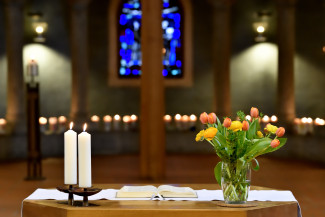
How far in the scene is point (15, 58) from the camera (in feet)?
45.5

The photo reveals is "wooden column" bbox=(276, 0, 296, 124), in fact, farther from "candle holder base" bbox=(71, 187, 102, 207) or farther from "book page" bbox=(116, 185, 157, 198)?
"candle holder base" bbox=(71, 187, 102, 207)

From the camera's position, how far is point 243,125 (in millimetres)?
3018

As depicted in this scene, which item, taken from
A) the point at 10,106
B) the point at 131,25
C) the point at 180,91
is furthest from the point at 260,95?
the point at 10,106

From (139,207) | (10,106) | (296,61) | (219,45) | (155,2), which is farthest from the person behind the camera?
(296,61)

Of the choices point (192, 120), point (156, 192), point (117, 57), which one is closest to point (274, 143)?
point (156, 192)

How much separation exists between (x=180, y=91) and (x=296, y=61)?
313cm

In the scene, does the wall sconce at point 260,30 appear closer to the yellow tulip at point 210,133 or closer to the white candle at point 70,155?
the yellow tulip at point 210,133

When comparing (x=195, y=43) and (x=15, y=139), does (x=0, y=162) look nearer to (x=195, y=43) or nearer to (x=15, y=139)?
(x=15, y=139)

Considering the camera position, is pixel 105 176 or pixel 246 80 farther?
pixel 246 80

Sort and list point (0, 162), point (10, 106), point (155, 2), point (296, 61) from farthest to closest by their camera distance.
→ point (296, 61) < point (10, 106) < point (0, 162) < point (155, 2)

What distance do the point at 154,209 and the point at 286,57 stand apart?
1183cm

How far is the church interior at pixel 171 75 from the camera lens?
13695mm

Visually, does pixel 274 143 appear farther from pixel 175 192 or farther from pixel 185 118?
pixel 185 118

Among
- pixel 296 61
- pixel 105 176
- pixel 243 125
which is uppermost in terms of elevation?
pixel 296 61
